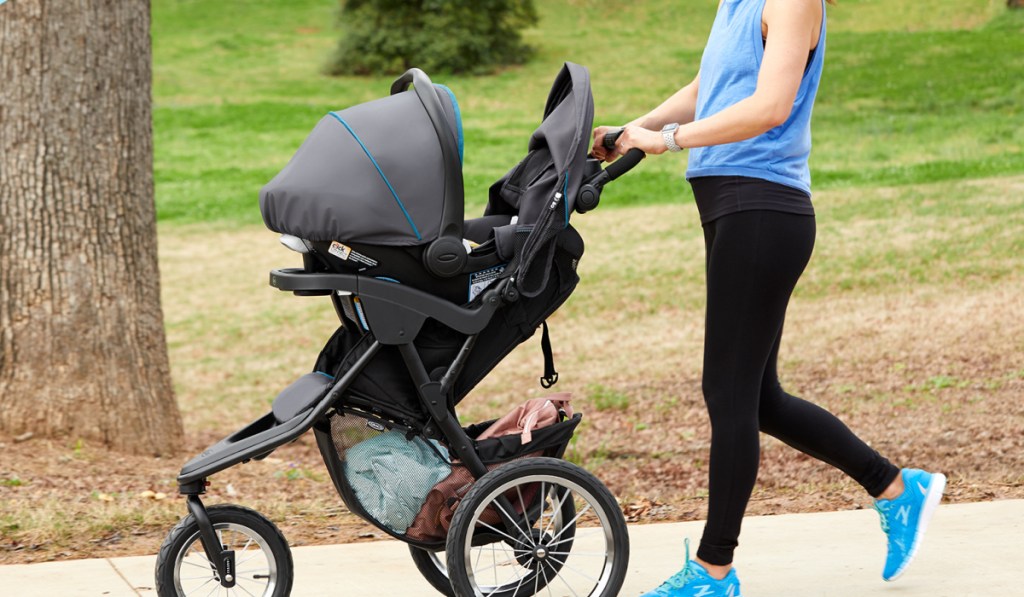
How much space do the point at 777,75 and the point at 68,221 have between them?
12.1 ft

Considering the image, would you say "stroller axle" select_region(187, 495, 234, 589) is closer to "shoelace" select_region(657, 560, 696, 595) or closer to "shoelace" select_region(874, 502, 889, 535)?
"shoelace" select_region(657, 560, 696, 595)

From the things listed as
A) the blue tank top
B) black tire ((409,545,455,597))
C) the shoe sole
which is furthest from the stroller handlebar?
the shoe sole

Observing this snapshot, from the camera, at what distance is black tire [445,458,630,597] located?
10.3 feet

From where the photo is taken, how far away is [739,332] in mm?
3178

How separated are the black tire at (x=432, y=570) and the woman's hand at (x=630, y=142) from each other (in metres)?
1.21

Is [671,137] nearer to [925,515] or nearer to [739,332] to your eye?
[739,332]

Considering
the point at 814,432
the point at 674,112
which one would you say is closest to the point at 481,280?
the point at 674,112

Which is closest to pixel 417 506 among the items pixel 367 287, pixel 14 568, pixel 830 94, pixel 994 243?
pixel 367 287

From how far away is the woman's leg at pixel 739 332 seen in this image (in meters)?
3.13

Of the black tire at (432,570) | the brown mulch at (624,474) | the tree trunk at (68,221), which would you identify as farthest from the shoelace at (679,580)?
the tree trunk at (68,221)

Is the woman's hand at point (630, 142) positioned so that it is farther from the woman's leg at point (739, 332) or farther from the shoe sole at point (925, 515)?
the shoe sole at point (925, 515)

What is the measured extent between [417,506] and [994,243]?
26.9 ft

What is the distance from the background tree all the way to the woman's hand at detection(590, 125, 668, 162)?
1039 inches

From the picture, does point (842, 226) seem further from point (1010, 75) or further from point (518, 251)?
point (1010, 75)
